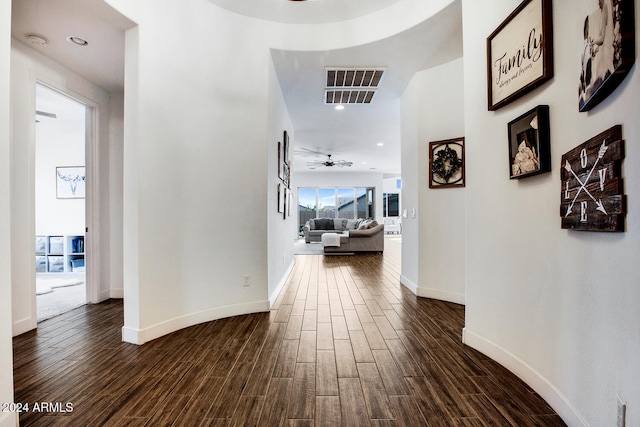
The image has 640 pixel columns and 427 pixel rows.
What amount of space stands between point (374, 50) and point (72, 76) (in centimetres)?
330

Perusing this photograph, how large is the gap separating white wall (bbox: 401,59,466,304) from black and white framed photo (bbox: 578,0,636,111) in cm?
229

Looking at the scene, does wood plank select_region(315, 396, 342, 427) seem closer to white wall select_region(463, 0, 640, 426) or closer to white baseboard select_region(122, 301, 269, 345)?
white wall select_region(463, 0, 640, 426)

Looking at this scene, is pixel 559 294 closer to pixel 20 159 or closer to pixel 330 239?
pixel 20 159

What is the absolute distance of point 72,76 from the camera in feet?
10.9

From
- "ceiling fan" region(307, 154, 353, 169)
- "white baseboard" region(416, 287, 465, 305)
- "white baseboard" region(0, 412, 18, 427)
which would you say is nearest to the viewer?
"white baseboard" region(0, 412, 18, 427)

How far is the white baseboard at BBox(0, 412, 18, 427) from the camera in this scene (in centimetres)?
137

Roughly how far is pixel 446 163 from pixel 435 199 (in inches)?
17.7

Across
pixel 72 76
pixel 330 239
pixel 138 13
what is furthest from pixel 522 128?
pixel 330 239

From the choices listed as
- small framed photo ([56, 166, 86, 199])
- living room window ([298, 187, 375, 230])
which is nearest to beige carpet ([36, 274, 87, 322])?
small framed photo ([56, 166, 86, 199])

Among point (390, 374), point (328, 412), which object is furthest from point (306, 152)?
point (328, 412)

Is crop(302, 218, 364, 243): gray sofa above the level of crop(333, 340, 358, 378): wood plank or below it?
above

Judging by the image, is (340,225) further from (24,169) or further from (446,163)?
(24,169)

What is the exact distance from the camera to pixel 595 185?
4.20 feet

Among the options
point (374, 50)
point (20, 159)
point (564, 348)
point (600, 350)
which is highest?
point (374, 50)
